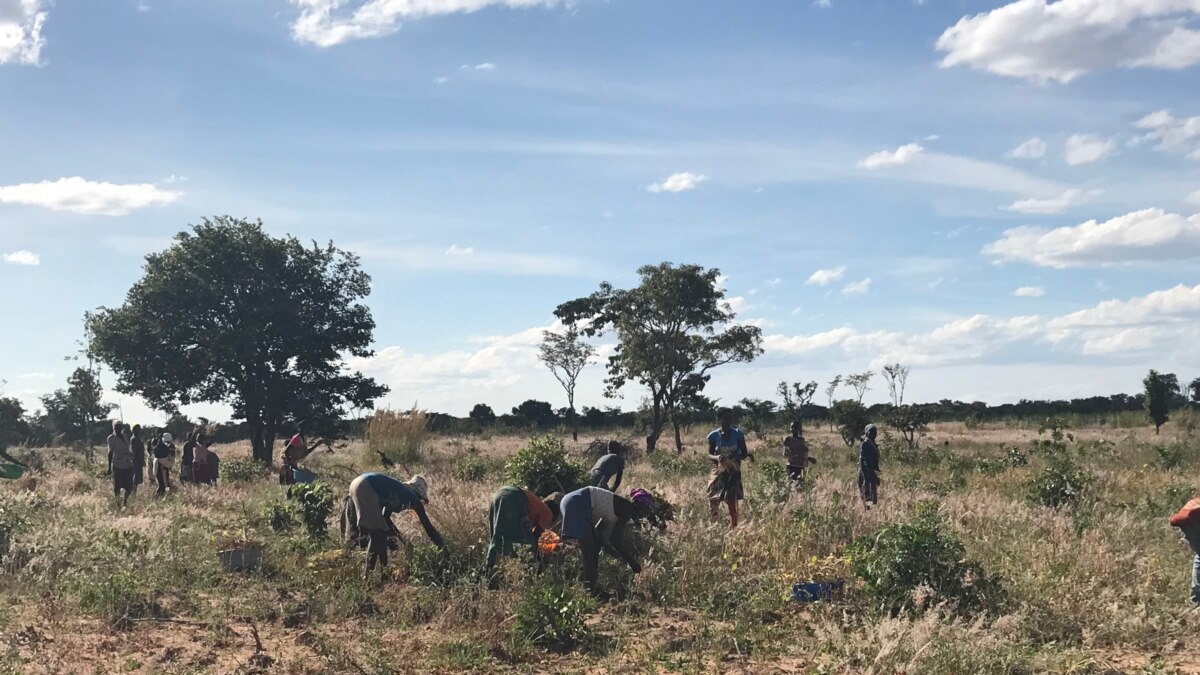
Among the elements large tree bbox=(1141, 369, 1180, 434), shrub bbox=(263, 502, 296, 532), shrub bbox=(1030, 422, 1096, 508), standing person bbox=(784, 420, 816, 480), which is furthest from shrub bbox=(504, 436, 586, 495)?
large tree bbox=(1141, 369, 1180, 434)

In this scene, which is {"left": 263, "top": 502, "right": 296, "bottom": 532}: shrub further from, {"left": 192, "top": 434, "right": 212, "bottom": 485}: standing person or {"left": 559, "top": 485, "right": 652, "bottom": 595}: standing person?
{"left": 192, "top": 434, "right": 212, "bottom": 485}: standing person

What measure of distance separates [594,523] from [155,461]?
10.6 meters

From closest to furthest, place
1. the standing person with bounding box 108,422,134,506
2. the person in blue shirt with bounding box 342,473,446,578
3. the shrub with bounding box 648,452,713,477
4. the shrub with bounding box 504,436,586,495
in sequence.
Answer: the person in blue shirt with bounding box 342,473,446,578 → the shrub with bounding box 504,436,586,495 → the standing person with bounding box 108,422,134,506 → the shrub with bounding box 648,452,713,477

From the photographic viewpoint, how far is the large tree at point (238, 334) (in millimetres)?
24781

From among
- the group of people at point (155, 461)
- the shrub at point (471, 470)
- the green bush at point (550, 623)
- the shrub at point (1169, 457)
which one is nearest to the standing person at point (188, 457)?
the group of people at point (155, 461)

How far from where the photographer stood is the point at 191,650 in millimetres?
6328

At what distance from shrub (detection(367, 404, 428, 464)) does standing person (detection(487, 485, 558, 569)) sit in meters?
10.3

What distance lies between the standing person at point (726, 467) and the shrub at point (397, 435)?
8664mm

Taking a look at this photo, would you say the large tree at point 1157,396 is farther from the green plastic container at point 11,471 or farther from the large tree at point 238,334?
the green plastic container at point 11,471

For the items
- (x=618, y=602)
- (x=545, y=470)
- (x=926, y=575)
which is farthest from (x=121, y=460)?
(x=926, y=575)

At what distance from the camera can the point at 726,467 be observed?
1026 cm

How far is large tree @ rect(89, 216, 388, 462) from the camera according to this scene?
24781mm

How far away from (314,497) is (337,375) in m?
17.0

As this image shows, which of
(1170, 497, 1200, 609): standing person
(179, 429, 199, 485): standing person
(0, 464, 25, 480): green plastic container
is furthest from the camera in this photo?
(179, 429, 199, 485): standing person
